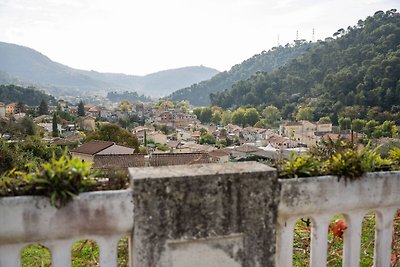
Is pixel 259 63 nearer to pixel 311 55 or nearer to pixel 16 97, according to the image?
pixel 311 55

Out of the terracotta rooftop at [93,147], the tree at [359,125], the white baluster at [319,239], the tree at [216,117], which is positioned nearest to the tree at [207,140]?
the tree at [359,125]

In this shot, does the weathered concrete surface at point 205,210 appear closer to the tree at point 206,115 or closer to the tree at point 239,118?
the tree at point 239,118

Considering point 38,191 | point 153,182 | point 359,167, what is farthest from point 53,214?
point 359,167

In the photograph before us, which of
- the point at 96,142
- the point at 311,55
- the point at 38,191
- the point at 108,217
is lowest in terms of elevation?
the point at 96,142

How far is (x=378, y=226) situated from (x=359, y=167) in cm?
64

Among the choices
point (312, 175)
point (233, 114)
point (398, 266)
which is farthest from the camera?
point (233, 114)

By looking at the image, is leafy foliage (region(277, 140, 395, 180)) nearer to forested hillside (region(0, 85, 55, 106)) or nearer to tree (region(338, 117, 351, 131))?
tree (region(338, 117, 351, 131))

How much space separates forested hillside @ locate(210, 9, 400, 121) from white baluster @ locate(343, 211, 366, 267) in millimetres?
71288

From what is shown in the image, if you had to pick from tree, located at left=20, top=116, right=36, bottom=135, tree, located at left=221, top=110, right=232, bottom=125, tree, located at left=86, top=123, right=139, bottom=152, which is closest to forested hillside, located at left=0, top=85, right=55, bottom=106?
tree, located at left=221, top=110, right=232, bottom=125

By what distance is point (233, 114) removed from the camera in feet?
332

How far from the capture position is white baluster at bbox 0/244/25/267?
2.50 meters

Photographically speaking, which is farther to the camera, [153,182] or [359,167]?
[359,167]

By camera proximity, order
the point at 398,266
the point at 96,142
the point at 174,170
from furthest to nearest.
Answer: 1. the point at 96,142
2. the point at 398,266
3. the point at 174,170

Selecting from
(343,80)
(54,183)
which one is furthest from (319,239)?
(343,80)
